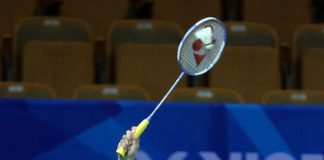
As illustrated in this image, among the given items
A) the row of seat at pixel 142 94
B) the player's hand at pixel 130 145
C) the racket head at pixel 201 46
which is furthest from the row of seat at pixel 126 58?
the player's hand at pixel 130 145

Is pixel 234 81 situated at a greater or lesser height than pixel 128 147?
lesser

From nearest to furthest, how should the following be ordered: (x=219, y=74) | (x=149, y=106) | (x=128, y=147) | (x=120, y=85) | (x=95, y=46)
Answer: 1. (x=128, y=147)
2. (x=149, y=106)
3. (x=120, y=85)
4. (x=219, y=74)
5. (x=95, y=46)

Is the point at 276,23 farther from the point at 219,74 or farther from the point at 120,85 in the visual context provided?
the point at 120,85

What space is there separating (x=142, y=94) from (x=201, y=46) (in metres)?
1.76

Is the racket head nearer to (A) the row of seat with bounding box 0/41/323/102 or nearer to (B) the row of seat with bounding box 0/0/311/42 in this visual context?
(A) the row of seat with bounding box 0/41/323/102

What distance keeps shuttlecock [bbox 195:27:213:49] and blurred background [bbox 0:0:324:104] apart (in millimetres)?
1723

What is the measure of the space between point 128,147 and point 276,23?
3.77 m

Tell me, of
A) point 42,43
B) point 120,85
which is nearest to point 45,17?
point 42,43

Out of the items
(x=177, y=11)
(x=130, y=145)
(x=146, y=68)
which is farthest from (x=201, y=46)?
(x=177, y=11)

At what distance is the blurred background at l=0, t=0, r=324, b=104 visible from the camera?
20.2ft

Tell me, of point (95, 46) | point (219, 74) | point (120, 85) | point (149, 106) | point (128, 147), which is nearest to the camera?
point (128, 147)

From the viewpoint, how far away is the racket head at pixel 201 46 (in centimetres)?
421

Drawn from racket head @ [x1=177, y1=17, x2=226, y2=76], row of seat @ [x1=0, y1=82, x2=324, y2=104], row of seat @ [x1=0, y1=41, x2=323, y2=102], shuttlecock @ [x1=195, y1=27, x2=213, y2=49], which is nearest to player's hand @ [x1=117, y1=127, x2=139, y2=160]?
racket head @ [x1=177, y1=17, x2=226, y2=76]

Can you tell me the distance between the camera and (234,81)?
21.3ft
